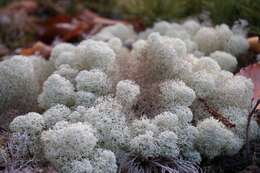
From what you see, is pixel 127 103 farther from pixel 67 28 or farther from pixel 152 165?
pixel 67 28

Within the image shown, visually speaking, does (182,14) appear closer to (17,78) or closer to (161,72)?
(161,72)

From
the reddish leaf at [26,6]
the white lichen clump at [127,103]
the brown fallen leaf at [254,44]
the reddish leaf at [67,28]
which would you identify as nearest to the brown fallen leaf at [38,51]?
the reddish leaf at [67,28]

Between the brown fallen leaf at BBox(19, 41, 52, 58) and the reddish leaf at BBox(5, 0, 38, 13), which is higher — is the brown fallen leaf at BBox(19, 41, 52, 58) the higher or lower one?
the higher one

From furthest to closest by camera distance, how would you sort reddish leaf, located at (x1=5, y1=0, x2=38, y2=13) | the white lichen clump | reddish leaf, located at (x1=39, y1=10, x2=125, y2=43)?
reddish leaf, located at (x1=5, y1=0, x2=38, y2=13)
reddish leaf, located at (x1=39, y1=10, x2=125, y2=43)
the white lichen clump

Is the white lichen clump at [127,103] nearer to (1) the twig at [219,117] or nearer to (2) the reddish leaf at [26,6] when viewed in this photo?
(1) the twig at [219,117]

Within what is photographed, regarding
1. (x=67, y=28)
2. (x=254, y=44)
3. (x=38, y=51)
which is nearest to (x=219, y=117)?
(x=254, y=44)

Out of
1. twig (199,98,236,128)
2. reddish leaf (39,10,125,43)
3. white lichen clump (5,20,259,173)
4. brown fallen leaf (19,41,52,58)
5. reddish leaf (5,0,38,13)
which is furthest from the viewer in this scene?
reddish leaf (5,0,38,13)

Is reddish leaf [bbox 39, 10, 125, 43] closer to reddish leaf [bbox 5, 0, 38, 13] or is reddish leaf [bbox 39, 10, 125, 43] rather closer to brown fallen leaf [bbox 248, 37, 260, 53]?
reddish leaf [bbox 5, 0, 38, 13]

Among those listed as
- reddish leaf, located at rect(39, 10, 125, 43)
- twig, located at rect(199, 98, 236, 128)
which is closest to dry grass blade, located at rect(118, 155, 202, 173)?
twig, located at rect(199, 98, 236, 128)

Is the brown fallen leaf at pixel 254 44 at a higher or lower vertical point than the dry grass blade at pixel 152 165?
higher
